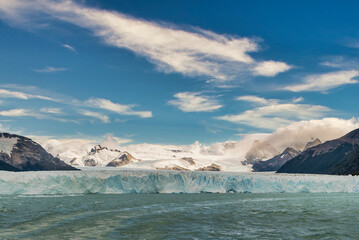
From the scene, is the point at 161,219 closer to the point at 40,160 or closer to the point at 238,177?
A: the point at 238,177

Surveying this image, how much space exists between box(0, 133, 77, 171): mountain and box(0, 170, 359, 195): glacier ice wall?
444ft

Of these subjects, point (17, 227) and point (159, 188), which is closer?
point (17, 227)

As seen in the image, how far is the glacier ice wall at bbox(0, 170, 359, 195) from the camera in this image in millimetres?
39344

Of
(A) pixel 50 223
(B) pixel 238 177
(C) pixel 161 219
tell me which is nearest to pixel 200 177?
(B) pixel 238 177

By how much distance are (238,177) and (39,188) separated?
2708 cm

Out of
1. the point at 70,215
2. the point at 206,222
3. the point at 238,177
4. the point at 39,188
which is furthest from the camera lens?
the point at 238,177

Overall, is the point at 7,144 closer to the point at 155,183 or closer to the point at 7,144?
the point at 7,144

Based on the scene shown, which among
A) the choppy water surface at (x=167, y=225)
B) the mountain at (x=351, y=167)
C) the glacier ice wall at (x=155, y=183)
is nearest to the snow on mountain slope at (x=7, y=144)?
the glacier ice wall at (x=155, y=183)

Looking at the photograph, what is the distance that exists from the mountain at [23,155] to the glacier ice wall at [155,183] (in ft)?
444

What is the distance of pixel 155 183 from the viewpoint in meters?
45.3

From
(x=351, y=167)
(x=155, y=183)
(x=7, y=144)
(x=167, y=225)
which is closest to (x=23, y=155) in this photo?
(x=7, y=144)

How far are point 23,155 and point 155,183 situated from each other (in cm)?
15072

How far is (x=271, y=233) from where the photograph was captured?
15023 millimetres

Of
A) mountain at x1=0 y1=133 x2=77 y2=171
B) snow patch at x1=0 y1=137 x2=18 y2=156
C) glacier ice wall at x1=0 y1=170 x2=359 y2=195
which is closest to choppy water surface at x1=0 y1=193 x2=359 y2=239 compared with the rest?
glacier ice wall at x1=0 y1=170 x2=359 y2=195
